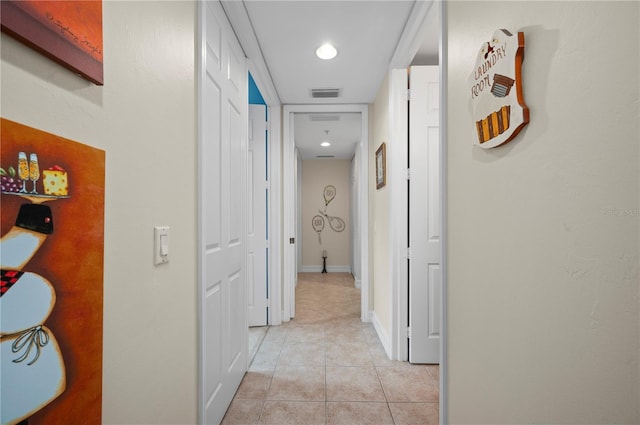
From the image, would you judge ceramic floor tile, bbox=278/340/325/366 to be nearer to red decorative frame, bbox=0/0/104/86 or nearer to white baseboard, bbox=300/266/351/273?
red decorative frame, bbox=0/0/104/86

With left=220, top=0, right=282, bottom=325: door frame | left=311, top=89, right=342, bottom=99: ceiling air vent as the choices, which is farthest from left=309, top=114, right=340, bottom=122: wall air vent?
left=220, top=0, right=282, bottom=325: door frame

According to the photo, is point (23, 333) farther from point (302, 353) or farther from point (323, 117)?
point (323, 117)

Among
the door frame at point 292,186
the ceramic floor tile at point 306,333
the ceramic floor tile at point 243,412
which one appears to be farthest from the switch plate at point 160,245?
the door frame at point 292,186

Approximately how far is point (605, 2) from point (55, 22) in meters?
1.09

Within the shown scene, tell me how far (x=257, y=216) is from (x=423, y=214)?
1.70m

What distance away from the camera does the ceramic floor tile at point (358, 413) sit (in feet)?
5.77

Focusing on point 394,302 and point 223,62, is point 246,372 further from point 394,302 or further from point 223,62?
point 223,62

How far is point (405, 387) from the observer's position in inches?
82.9

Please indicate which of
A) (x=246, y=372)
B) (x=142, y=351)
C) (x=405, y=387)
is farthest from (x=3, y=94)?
(x=405, y=387)

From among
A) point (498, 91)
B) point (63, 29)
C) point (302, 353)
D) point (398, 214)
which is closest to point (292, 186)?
point (398, 214)

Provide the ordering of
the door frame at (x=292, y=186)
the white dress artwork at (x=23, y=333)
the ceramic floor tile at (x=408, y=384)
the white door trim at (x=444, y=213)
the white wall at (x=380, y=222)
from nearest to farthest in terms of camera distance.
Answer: the white dress artwork at (x=23, y=333)
the white door trim at (x=444, y=213)
the ceramic floor tile at (x=408, y=384)
the white wall at (x=380, y=222)
the door frame at (x=292, y=186)

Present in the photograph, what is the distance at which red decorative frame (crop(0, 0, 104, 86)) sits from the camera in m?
0.54

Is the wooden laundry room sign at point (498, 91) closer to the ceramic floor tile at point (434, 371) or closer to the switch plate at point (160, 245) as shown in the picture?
the switch plate at point (160, 245)

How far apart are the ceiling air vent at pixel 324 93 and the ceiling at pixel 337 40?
50 mm
